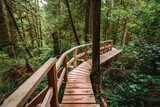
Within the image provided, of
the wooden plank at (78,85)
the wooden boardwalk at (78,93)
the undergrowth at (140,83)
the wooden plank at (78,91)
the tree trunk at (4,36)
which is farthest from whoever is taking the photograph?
the tree trunk at (4,36)

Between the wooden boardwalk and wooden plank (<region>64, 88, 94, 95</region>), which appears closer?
the wooden boardwalk

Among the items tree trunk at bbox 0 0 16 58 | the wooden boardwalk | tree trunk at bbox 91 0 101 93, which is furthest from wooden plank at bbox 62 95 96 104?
tree trunk at bbox 0 0 16 58

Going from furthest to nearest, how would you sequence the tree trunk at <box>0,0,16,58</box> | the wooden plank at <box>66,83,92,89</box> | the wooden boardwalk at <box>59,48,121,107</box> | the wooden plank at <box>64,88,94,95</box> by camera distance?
the tree trunk at <box>0,0,16,58</box> < the wooden plank at <box>66,83,92,89</box> < the wooden plank at <box>64,88,94,95</box> < the wooden boardwalk at <box>59,48,121,107</box>

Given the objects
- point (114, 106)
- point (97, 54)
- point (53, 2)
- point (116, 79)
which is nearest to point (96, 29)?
point (97, 54)

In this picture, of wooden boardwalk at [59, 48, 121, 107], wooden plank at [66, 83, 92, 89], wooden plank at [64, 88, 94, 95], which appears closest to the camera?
wooden boardwalk at [59, 48, 121, 107]

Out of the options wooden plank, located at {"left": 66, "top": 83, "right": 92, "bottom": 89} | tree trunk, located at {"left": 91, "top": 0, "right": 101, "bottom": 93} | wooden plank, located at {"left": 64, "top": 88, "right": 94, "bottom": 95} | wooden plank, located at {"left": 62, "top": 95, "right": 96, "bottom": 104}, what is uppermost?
tree trunk, located at {"left": 91, "top": 0, "right": 101, "bottom": 93}

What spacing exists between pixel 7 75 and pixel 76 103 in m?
4.11

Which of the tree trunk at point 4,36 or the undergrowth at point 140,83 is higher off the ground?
the tree trunk at point 4,36

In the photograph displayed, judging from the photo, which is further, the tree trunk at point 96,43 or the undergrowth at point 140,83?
the tree trunk at point 96,43

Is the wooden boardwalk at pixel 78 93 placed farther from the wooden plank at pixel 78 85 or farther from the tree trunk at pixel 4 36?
the tree trunk at pixel 4 36

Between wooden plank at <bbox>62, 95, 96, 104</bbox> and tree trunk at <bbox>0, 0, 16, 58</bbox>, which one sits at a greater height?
tree trunk at <bbox>0, 0, 16, 58</bbox>

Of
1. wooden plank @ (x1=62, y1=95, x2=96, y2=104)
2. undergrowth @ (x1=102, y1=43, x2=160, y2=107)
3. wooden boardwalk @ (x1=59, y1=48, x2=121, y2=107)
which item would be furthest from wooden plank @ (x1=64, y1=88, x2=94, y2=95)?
undergrowth @ (x1=102, y1=43, x2=160, y2=107)

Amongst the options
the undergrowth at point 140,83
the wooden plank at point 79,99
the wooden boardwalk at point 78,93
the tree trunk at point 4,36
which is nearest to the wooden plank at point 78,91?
the wooden boardwalk at point 78,93

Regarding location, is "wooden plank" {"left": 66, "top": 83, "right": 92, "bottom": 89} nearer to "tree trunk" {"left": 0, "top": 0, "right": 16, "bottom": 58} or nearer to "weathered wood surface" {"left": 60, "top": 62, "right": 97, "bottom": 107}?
"weathered wood surface" {"left": 60, "top": 62, "right": 97, "bottom": 107}
